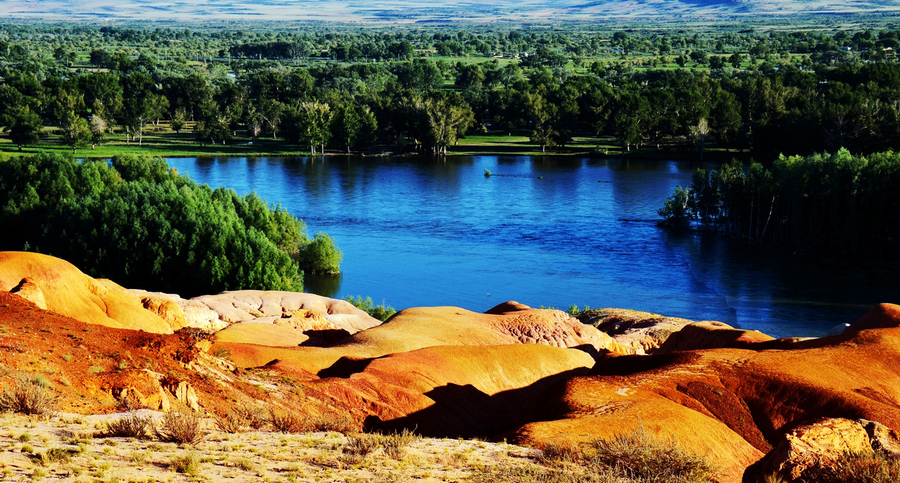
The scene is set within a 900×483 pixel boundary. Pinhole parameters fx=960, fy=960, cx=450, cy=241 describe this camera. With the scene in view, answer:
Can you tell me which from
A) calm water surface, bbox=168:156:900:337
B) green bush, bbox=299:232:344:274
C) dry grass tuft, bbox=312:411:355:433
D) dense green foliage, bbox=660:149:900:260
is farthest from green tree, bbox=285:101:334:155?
dry grass tuft, bbox=312:411:355:433

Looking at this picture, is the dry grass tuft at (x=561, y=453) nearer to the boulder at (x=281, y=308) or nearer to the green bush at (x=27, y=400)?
the green bush at (x=27, y=400)

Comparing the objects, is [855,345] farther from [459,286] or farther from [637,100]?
[637,100]

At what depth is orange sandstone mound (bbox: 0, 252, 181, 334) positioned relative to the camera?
34.1m

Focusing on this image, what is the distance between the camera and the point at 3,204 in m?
72.4

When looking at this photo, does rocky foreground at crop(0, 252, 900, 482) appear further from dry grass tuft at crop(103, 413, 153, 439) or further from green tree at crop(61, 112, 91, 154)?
green tree at crop(61, 112, 91, 154)

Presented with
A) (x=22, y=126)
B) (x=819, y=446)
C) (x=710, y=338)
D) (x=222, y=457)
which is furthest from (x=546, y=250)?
(x=22, y=126)

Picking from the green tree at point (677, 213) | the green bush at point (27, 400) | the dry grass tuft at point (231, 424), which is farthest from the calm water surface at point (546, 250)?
the green bush at point (27, 400)

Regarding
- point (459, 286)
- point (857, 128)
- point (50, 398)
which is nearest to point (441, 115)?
point (857, 128)

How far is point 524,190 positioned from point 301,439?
92052 mm

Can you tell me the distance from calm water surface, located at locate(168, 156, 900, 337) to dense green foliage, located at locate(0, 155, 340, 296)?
27.9 ft

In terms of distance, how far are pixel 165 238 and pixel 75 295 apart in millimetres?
25171

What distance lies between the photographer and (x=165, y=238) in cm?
5981

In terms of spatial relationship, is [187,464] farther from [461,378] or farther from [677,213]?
[677,213]

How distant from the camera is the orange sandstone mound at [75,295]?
34.1 m
